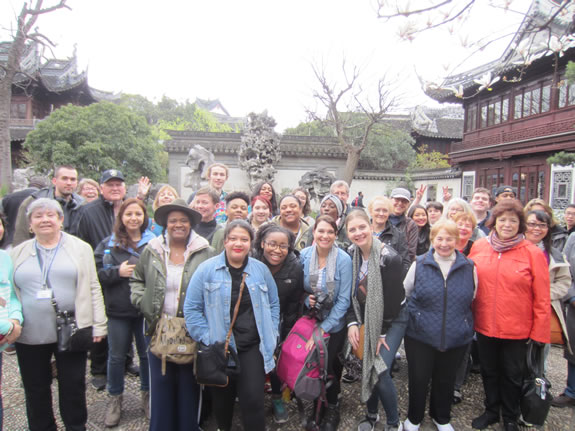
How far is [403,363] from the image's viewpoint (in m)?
3.83

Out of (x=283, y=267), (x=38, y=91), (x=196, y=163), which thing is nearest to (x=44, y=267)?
(x=283, y=267)

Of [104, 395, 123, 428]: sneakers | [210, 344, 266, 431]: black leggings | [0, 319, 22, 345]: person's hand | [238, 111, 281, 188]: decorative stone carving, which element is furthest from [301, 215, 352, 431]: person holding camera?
[238, 111, 281, 188]: decorative stone carving

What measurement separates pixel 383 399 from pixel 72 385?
7.10 feet

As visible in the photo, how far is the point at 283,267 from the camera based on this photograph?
2.54 m

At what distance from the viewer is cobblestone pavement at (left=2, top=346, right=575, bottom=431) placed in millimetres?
2715

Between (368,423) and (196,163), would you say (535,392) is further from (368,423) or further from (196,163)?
(196,163)

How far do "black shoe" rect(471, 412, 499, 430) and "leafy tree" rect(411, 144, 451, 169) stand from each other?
17.4m

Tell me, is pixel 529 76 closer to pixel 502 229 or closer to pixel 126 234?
pixel 502 229

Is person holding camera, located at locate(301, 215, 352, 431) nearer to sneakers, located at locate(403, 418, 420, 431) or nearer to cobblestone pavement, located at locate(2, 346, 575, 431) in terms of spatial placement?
cobblestone pavement, located at locate(2, 346, 575, 431)

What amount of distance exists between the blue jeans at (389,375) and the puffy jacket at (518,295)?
0.63 metres

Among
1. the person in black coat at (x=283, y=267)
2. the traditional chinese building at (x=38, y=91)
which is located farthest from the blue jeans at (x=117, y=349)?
the traditional chinese building at (x=38, y=91)

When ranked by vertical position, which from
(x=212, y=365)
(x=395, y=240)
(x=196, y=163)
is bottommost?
(x=212, y=365)

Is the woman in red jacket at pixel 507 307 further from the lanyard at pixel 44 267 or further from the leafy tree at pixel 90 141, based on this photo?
the leafy tree at pixel 90 141

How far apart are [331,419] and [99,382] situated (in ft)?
6.88
